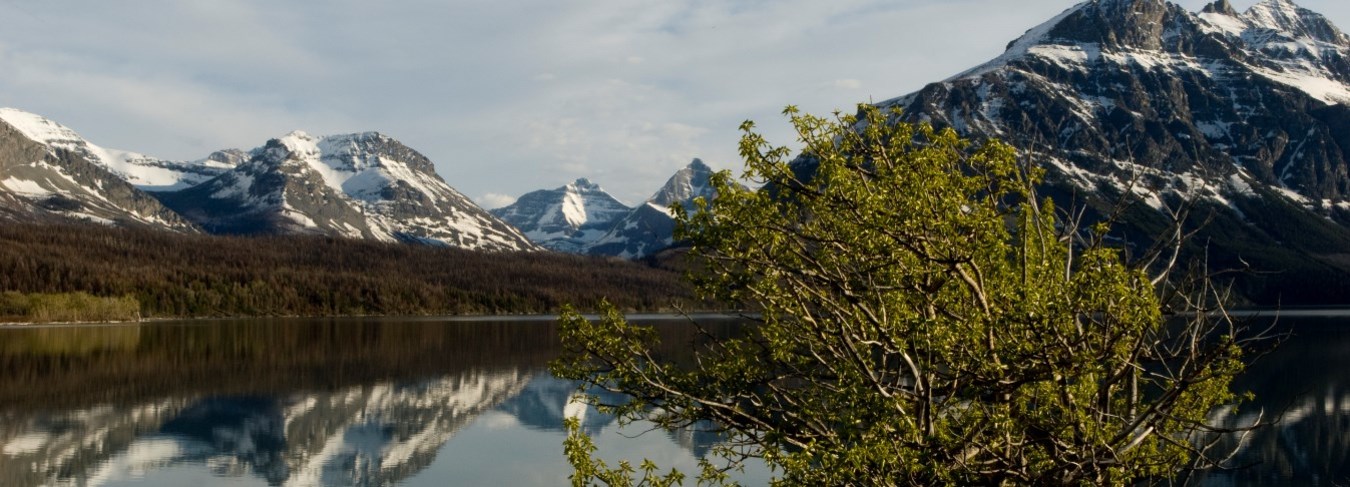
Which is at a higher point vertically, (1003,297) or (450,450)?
(1003,297)

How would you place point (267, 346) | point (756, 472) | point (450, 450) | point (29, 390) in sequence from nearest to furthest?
point (756, 472) → point (450, 450) → point (29, 390) → point (267, 346)

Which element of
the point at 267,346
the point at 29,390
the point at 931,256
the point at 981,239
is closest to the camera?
the point at 931,256

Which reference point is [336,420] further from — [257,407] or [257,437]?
[257,407]

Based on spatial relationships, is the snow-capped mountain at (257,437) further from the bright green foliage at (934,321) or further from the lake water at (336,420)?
the bright green foliage at (934,321)

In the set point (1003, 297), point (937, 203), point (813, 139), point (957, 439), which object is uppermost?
point (813, 139)

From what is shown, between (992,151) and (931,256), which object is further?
(992,151)

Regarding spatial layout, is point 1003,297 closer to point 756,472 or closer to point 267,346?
point 756,472

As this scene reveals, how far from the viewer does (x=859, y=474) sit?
60.7 feet

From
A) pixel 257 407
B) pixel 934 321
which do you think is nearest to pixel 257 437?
pixel 257 407

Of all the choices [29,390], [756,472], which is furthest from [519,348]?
[756,472]

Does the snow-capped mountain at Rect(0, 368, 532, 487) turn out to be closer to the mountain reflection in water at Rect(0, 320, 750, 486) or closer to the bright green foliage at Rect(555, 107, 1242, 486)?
the mountain reflection in water at Rect(0, 320, 750, 486)

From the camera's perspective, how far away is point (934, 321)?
55.6 feet

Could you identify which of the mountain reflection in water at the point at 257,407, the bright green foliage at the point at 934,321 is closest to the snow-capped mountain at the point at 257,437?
the mountain reflection in water at the point at 257,407

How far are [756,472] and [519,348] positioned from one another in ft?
324
